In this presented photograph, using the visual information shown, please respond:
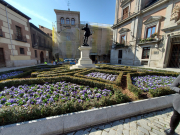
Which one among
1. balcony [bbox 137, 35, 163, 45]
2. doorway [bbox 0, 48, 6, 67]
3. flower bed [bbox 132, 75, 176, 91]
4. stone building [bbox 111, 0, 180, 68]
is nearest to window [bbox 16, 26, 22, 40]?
doorway [bbox 0, 48, 6, 67]

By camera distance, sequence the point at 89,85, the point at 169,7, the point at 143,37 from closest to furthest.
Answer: the point at 89,85
the point at 169,7
the point at 143,37

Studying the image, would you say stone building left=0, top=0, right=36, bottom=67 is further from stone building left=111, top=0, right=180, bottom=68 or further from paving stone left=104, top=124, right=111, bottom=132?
stone building left=111, top=0, right=180, bottom=68

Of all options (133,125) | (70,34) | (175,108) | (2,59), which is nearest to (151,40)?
(175,108)

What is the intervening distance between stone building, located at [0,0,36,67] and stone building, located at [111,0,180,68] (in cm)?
2182

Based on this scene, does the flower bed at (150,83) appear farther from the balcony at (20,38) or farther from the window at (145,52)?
the balcony at (20,38)

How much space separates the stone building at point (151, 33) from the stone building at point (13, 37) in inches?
859

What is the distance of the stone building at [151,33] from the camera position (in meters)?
11.2

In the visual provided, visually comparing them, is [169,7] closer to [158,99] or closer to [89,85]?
[158,99]

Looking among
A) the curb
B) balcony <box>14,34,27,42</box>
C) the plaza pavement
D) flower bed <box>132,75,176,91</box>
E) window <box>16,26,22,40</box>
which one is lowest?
the plaza pavement

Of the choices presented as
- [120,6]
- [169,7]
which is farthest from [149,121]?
[120,6]

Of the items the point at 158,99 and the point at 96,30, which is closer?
the point at 158,99

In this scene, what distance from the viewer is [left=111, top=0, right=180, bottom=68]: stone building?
1116cm

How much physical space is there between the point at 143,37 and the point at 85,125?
18.6m

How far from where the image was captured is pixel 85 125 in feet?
7.09
